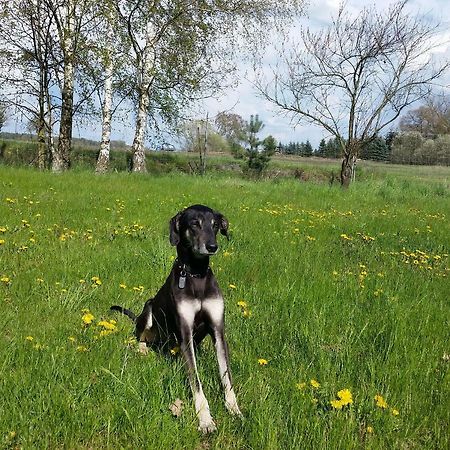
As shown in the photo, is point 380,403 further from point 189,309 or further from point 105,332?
point 105,332

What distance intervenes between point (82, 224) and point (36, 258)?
176 centimetres

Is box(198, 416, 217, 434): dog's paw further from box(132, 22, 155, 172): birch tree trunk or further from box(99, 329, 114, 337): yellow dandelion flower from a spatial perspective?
box(132, 22, 155, 172): birch tree trunk

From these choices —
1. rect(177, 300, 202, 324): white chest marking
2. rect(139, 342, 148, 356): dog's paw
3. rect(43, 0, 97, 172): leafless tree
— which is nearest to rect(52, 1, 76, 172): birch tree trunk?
rect(43, 0, 97, 172): leafless tree

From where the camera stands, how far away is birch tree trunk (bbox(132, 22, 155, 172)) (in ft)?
51.4

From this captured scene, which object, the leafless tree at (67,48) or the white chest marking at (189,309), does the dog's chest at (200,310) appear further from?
the leafless tree at (67,48)

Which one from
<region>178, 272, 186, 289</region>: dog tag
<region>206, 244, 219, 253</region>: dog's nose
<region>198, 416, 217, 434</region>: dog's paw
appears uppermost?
<region>206, 244, 219, 253</region>: dog's nose

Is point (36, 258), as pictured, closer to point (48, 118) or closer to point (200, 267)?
point (200, 267)

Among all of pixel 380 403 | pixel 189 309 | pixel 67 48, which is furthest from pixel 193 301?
pixel 67 48

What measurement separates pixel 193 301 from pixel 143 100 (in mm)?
14606

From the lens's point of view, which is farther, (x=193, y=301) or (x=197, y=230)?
(x=197, y=230)

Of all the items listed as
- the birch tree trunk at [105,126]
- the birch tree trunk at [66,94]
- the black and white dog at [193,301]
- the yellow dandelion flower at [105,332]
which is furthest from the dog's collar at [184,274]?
the birch tree trunk at [105,126]

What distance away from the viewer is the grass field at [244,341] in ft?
7.04

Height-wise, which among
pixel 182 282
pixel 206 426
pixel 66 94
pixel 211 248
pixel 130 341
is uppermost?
pixel 66 94

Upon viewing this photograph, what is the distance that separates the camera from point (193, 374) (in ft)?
8.20
